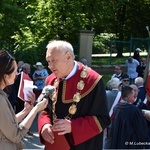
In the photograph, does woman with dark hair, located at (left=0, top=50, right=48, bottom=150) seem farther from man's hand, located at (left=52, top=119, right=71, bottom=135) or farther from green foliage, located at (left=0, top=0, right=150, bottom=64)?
green foliage, located at (left=0, top=0, right=150, bottom=64)

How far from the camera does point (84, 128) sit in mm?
3600

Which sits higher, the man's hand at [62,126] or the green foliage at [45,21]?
the green foliage at [45,21]

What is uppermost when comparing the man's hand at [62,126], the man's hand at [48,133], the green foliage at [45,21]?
the green foliage at [45,21]

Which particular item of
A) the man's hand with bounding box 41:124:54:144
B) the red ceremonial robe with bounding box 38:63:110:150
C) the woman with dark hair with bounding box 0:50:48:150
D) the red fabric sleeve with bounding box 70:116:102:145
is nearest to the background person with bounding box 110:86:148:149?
the red ceremonial robe with bounding box 38:63:110:150

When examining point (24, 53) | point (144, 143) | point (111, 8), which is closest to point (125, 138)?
point (144, 143)

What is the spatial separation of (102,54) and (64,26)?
2300 mm

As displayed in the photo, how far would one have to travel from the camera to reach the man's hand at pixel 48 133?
144 inches

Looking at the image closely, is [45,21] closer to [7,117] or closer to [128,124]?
[128,124]

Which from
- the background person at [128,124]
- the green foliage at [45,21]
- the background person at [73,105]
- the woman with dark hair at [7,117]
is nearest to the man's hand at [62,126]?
the background person at [73,105]

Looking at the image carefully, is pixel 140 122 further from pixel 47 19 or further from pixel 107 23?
pixel 107 23

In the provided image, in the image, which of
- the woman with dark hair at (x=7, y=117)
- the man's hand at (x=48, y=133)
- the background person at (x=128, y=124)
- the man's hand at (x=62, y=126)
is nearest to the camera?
the woman with dark hair at (x=7, y=117)

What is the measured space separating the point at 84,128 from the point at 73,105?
239 mm

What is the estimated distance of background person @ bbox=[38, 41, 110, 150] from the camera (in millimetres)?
3594

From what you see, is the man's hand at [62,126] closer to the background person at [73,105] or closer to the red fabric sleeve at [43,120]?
the background person at [73,105]
